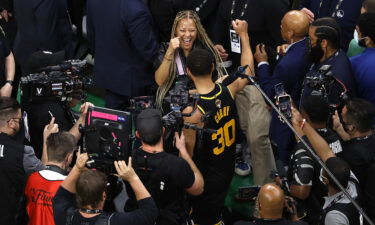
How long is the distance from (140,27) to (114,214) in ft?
7.21

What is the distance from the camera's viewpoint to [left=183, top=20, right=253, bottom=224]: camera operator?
4.12 meters

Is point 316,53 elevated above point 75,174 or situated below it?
above

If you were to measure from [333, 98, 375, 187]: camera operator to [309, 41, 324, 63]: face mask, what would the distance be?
55 centimetres

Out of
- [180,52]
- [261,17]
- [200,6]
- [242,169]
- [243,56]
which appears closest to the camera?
[243,56]

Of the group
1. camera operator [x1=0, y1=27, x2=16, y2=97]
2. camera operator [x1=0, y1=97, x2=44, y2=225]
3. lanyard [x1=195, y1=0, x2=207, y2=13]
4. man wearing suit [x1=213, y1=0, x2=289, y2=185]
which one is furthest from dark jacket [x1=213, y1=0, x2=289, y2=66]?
camera operator [x1=0, y1=97, x2=44, y2=225]

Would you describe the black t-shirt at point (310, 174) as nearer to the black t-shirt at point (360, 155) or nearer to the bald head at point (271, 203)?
the black t-shirt at point (360, 155)

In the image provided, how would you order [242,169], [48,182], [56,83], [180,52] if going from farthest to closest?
1. [242,169]
2. [180,52]
3. [56,83]
4. [48,182]

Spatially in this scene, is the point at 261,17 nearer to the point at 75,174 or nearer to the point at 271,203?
the point at 271,203

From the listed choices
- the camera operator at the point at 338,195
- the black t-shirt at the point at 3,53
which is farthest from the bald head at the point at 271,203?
the black t-shirt at the point at 3,53

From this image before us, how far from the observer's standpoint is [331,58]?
449 centimetres

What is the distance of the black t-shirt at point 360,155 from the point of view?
154 inches

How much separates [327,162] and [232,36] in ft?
6.34

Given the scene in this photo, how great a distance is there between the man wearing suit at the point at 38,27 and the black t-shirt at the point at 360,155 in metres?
3.24

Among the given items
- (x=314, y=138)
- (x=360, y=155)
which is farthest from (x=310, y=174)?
(x=360, y=155)
